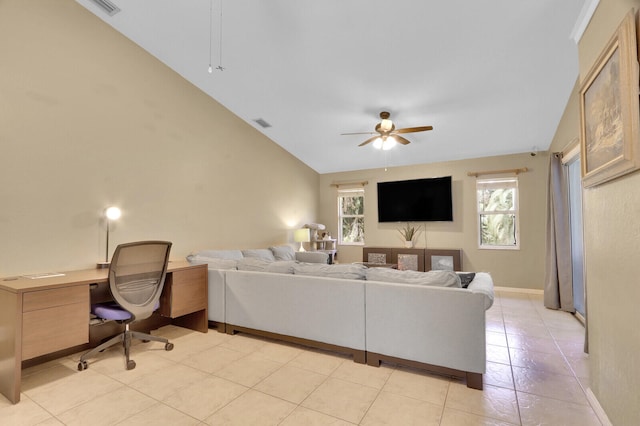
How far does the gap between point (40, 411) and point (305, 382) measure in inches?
68.3

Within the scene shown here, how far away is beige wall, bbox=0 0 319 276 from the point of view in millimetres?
2645

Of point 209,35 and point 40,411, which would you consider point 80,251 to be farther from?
point 209,35

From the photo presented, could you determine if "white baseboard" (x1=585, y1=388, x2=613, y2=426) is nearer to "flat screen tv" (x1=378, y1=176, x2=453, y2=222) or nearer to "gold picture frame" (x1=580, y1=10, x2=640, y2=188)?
"gold picture frame" (x1=580, y1=10, x2=640, y2=188)

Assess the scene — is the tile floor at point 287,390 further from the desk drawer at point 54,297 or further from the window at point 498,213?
the window at point 498,213

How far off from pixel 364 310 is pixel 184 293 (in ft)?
6.31

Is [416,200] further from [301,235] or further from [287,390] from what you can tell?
[287,390]

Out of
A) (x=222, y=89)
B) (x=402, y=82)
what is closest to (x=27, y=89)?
(x=222, y=89)

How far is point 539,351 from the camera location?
9.44 feet

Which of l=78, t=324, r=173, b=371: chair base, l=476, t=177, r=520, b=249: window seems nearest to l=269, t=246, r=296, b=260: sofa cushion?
l=78, t=324, r=173, b=371: chair base

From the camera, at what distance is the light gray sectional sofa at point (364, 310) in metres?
2.26

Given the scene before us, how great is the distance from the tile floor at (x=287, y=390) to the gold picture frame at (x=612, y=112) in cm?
153

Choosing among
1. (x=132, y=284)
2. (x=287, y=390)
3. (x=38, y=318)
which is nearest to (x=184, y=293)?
(x=132, y=284)

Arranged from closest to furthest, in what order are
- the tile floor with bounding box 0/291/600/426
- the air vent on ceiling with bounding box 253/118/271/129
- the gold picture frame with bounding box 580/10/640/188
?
1. the gold picture frame with bounding box 580/10/640/188
2. the tile floor with bounding box 0/291/600/426
3. the air vent on ceiling with bounding box 253/118/271/129

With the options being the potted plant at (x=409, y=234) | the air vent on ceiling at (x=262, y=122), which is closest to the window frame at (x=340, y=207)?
the potted plant at (x=409, y=234)
